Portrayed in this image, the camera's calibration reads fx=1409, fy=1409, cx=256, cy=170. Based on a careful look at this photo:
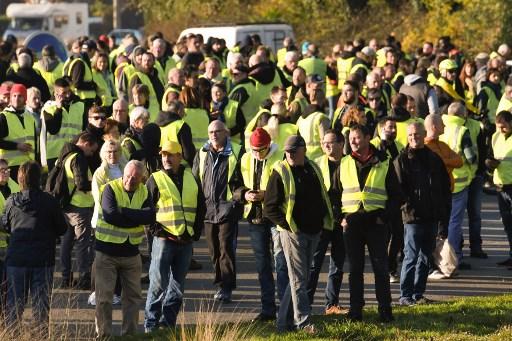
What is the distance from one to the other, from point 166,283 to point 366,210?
2.01 meters

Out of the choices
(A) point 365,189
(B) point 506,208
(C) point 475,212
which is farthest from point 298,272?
(C) point 475,212

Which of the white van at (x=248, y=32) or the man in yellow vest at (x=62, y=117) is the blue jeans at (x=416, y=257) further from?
the white van at (x=248, y=32)

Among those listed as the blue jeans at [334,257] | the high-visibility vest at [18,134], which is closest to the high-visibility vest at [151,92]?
the high-visibility vest at [18,134]

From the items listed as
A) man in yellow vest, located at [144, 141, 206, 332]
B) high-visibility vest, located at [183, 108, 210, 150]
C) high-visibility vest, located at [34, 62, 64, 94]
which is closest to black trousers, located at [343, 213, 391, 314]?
man in yellow vest, located at [144, 141, 206, 332]

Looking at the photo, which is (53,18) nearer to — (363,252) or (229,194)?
(229,194)

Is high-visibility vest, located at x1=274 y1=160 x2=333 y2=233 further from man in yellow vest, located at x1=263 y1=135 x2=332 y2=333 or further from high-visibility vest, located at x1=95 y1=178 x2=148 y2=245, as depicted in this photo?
high-visibility vest, located at x1=95 y1=178 x2=148 y2=245

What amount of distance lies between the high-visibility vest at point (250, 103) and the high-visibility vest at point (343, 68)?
18.1ft

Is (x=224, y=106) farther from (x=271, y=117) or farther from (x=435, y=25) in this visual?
(x=435, y=25)

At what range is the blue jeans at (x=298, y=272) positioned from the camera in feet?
42.1

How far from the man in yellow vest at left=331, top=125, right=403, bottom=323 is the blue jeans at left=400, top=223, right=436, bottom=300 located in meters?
1.11

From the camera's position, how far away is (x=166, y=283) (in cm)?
1330

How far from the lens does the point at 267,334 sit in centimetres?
1287

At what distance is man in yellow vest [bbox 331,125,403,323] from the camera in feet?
43.4

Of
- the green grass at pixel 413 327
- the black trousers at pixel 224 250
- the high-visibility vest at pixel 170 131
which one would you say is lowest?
the green grass at pixel 413 327
